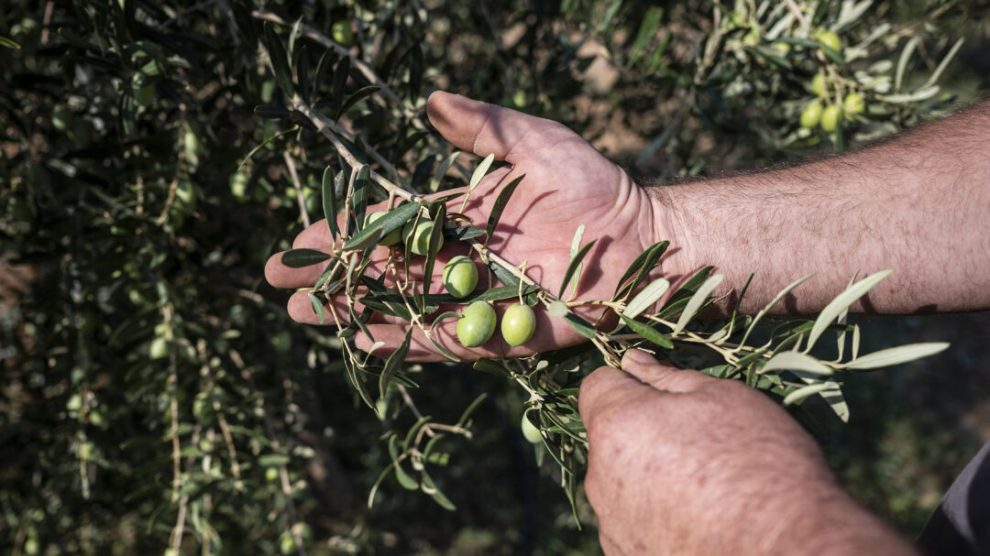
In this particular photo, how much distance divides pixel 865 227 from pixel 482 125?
2.96 feet

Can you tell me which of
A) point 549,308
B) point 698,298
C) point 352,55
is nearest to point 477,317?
point 549,308

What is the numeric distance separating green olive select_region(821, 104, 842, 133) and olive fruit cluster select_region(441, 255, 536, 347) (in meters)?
1.22

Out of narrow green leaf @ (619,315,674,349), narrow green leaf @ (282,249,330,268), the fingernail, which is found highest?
narrow green leaf @ (619,315,674,349)

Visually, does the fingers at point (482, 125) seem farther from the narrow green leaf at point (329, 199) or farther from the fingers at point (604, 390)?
the fingers at point (604, 390)

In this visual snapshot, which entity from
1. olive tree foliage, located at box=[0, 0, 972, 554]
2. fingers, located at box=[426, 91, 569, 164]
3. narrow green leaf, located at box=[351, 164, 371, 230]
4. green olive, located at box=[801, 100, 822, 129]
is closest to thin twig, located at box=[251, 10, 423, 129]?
olive tree foliage, located at box=[0, 0, 972, 554]

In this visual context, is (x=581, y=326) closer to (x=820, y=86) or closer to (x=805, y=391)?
(x=805, y=391)

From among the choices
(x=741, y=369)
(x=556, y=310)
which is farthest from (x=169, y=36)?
(x=741, y=369)

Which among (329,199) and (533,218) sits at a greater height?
(329,199)

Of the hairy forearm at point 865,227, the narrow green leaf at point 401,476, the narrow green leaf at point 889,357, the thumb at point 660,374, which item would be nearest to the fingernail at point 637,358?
the thumb at point 660,374

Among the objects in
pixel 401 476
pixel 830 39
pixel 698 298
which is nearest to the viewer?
pixel 698 298

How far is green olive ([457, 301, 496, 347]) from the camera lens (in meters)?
1.19

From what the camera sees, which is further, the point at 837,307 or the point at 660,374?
the point at 660,374

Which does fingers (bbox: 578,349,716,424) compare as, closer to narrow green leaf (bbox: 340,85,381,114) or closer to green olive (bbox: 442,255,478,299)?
green olive (bbox: 442,255,478,299)

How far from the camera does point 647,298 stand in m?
1.15
